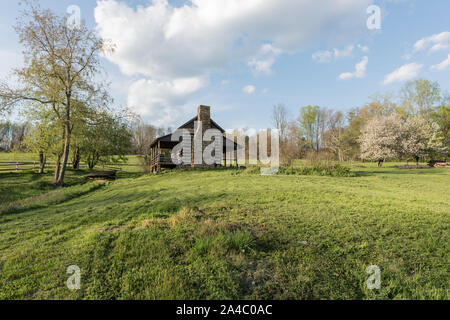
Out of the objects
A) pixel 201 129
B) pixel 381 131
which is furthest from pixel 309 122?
pixel 201 129

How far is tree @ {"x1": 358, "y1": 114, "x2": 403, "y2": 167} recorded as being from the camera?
2964 centimetres

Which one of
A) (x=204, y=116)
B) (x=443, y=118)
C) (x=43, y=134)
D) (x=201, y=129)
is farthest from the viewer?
(x=443, y=118)

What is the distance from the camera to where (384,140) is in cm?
2994

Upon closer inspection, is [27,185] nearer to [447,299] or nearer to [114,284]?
[114,284]

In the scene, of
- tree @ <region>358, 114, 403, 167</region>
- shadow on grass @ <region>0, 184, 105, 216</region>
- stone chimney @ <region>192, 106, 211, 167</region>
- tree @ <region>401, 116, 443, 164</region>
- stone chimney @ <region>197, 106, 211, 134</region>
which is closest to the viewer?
shadow on grass @ <region>0, 184, 105, 216</region>

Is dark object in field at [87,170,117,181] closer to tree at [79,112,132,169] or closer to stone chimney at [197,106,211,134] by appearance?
tree at [79,112,132,169]

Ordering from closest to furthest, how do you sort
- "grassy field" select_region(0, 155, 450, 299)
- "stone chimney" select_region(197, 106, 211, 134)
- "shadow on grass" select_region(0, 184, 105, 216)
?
"grassy field" select_region(0, 155, 450, 299) → "shadow on grass" select_region(0, 184, 105, 216) → "stone chimney" select_region(197, 106, 211, 134)

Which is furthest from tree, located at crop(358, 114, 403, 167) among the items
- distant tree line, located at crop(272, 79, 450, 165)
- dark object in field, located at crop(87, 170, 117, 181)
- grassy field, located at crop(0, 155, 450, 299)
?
dark object in field, located at crop(87, 170, 117, 181)

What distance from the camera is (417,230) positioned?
454cm

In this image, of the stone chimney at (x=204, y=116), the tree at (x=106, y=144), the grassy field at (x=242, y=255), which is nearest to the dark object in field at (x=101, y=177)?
the tree at (x=106, y=144)

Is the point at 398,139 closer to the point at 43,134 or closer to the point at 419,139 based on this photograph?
the point at 419,139

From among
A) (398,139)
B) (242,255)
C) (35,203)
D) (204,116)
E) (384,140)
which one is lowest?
(35,203)

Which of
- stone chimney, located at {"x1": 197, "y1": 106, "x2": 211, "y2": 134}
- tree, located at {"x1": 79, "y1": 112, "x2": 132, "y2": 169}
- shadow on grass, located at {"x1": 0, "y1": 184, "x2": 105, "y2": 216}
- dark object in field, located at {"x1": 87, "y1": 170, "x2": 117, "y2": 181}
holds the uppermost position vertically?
stone chimney, located at {"x1": 197, "y1": 106, "x2": 211, "y2": 134}
